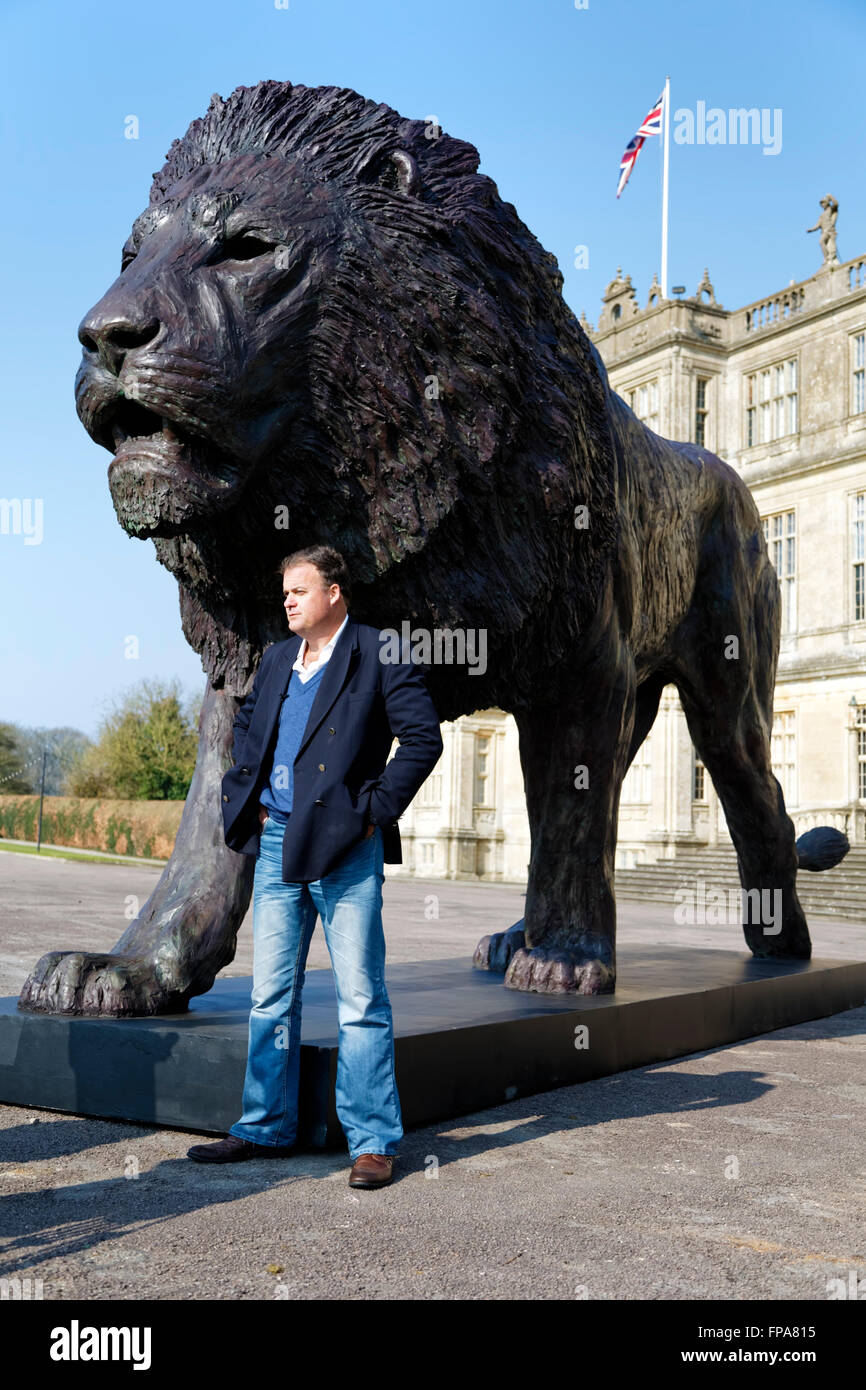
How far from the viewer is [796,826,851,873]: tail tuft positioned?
6680 mm

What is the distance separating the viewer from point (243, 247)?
10.5 feet

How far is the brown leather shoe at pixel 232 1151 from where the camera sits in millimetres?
2889

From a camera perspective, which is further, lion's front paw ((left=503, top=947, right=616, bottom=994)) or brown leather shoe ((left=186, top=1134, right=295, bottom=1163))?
lion's front paw ((left=503, top=947, right=616, bottom=994))

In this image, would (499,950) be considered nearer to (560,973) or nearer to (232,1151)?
(560,973)

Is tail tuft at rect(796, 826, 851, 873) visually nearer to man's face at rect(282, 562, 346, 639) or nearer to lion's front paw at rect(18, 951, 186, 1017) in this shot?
lion's front paw at rect(18, 951, 186, 1017)

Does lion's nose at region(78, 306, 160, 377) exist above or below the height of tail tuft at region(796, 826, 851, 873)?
above

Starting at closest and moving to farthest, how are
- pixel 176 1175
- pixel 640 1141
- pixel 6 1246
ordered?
pixel 6 1246 < pixel 176 1175 < pixel 640 1141

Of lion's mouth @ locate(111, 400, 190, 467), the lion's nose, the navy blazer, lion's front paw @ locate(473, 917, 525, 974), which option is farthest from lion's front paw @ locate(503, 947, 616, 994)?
the lion's nose

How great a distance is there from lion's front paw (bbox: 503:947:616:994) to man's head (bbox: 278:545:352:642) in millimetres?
1745

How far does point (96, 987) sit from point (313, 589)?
128cm

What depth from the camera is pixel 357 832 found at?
288 cm
